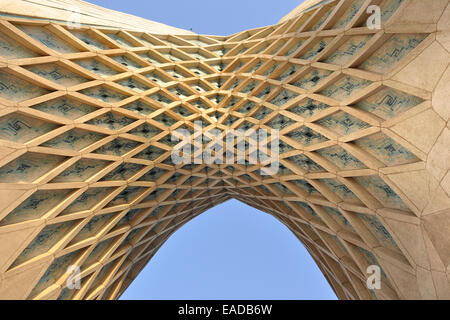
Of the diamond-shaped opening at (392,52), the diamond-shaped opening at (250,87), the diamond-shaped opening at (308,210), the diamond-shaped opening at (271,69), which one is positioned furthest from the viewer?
the diamond-shaped opening at (250,87)

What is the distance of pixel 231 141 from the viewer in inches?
490

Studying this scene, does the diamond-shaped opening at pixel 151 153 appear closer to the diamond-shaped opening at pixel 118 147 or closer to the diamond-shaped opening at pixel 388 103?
the diamond-shaped opening at pixel 118 147

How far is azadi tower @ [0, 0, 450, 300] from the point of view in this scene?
659 cm

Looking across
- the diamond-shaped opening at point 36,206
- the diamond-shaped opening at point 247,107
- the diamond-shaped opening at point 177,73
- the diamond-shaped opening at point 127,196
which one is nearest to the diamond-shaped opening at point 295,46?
the diamond-shaped opening at point 247,107

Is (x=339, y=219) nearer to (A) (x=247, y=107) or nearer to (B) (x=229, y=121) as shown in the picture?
(A) (x=247, y=107)

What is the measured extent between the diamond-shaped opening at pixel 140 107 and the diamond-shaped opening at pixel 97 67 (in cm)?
136

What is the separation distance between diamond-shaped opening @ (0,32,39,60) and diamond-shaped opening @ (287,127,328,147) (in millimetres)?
9365

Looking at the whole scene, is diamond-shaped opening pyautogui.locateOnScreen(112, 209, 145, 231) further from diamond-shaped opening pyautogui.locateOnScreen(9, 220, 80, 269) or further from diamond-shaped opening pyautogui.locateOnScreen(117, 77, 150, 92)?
diamond-shaped opening pyautogui.locateOnScreen(117, 77, 150, 92)

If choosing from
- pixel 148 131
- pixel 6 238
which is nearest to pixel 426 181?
pixel 148 131

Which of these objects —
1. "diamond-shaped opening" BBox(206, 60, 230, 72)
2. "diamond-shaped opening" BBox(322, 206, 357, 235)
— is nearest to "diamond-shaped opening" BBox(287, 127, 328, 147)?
"diamond-shaped opening" BBox(322, 206, 357, 235)

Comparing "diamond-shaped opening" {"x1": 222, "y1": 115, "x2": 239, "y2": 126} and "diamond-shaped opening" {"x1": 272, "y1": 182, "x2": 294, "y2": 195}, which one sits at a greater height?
"diamond-shaped opening" {"x1": 222, "y1": 115, "x2": 239, "y2": 126}

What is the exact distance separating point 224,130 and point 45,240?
8260 mm

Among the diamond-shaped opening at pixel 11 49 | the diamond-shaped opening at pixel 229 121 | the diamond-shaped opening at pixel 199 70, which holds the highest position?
the diamond-shaped opening at pixel 199 70

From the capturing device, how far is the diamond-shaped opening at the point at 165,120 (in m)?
11.3
